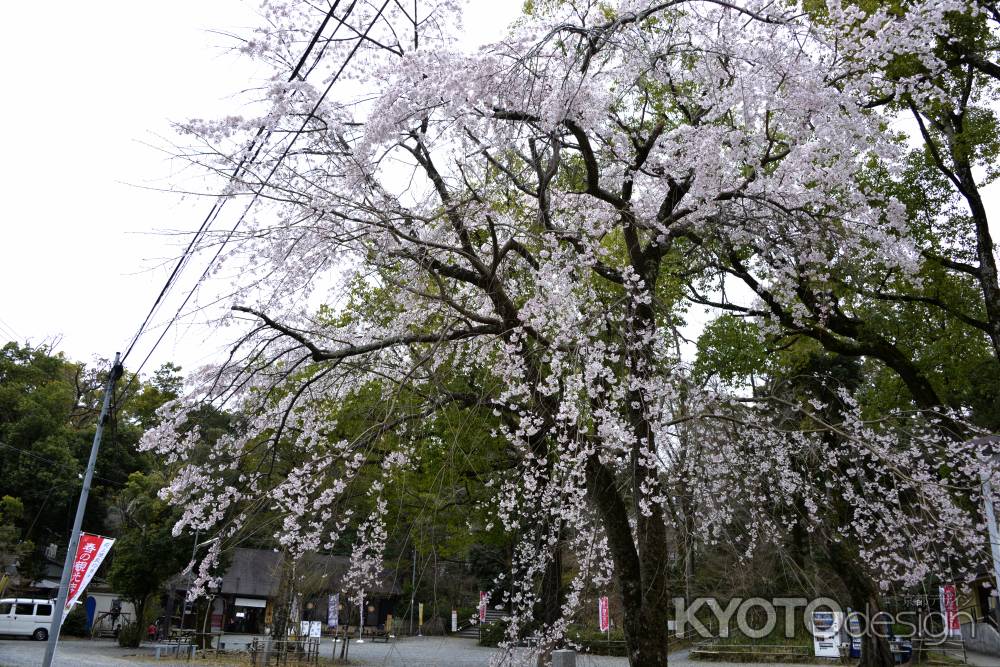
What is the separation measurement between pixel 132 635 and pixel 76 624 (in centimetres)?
533

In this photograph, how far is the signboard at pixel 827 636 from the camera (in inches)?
613

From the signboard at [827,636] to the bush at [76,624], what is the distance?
2295cm

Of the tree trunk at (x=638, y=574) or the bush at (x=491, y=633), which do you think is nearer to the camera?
the tree trunk at (x=638, y=574)

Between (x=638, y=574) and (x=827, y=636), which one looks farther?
(x=827, y=636)

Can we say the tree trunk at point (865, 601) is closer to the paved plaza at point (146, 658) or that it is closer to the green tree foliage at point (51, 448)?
the paved plaza at point (146, 658)

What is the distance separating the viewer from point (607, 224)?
265 inches

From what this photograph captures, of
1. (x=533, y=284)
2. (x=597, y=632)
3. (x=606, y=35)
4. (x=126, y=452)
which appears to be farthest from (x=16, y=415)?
(x=606, y=35)

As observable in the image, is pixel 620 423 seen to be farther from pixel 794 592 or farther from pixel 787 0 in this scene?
pixel 794 592

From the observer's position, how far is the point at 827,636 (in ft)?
51.2

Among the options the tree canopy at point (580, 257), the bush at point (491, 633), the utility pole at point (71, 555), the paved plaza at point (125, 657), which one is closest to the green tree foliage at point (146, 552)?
the paved plaza at point (125, 657)

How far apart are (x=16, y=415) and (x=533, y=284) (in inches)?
1056

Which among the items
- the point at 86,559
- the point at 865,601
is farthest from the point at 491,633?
the point at 86,559

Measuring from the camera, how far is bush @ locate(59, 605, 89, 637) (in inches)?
918

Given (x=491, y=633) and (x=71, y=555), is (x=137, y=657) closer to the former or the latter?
(x=71, y=555)
